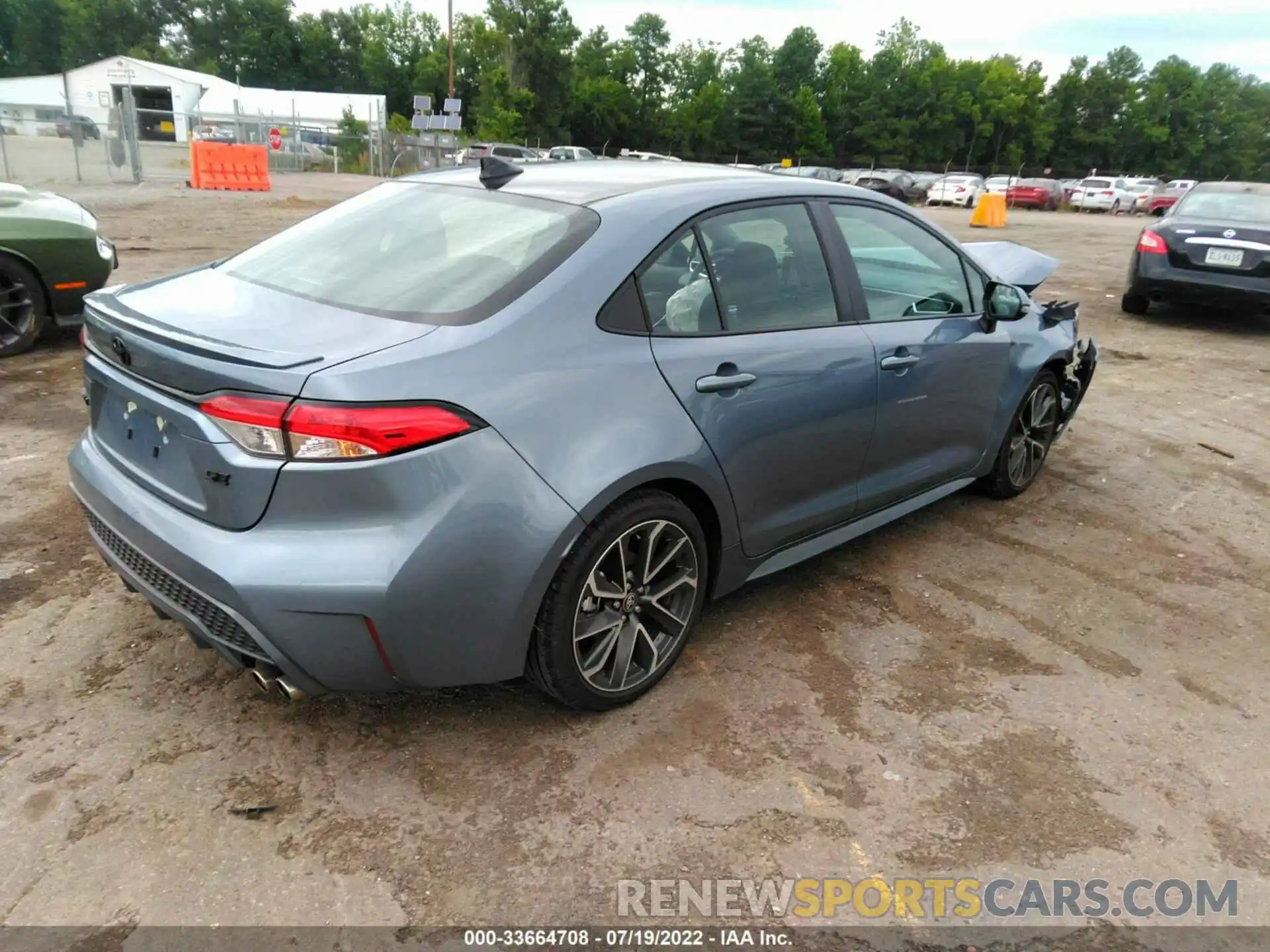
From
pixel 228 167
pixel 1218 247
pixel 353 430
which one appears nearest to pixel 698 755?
pixel 353 430

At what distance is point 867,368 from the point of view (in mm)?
3373

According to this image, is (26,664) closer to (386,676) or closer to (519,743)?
(386,676)

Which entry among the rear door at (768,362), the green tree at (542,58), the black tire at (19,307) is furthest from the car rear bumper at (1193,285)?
the green tree at (542,58)

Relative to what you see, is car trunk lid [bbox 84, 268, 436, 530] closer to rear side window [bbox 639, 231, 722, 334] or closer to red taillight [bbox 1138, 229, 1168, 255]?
rear side window [bbox 639, 231, 722, 334]

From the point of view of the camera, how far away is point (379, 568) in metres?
2.21

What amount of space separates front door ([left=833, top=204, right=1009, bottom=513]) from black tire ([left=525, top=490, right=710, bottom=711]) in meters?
1.02

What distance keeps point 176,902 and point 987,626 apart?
2.89 m

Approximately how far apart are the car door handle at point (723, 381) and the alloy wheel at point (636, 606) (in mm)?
439

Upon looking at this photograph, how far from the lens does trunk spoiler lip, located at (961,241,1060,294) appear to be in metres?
5.00

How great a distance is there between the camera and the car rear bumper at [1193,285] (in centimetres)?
888

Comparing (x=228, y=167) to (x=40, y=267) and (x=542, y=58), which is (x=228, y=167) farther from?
(x=542, y=58)

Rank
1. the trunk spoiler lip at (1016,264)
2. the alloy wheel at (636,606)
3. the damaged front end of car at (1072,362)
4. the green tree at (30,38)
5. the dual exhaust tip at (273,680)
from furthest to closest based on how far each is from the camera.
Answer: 1. the green tree at (30,38)
2. the trunk spoiler lip at (1016,264)
3. the damaged front end of car at (1072,362)
4. the alloy wheel at (636,606)
5. the dual exhaust tip at (273,680)

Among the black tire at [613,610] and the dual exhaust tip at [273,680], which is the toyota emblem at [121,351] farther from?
the black tire at [613,610]

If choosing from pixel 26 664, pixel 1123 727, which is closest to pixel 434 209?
pixel 26 664
